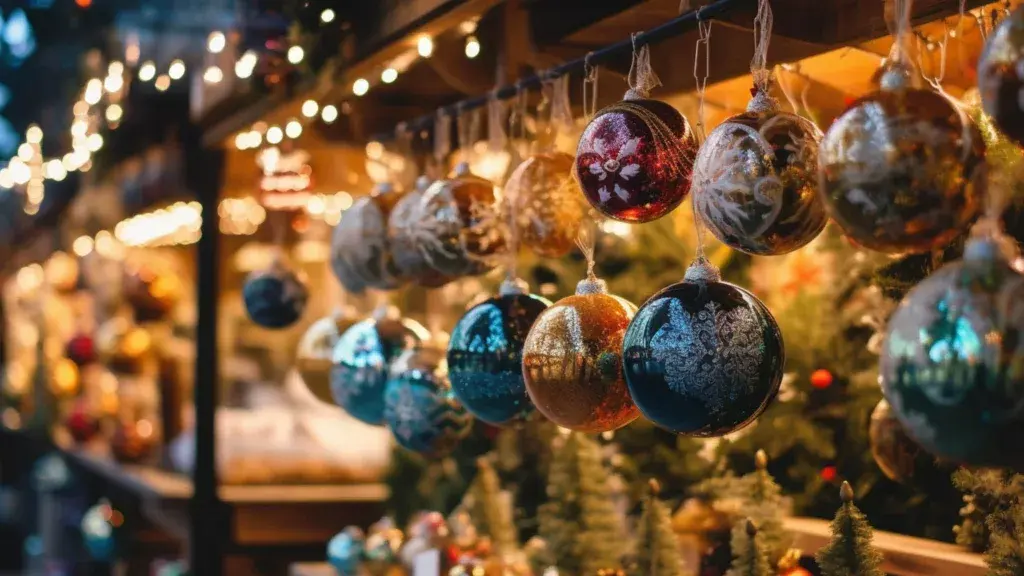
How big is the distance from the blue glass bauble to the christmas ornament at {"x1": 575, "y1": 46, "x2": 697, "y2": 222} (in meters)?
1.77

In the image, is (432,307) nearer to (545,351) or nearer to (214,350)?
(214,350)

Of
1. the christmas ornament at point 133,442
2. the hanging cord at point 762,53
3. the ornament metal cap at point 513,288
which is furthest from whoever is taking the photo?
the christmas ornament at point 133,442

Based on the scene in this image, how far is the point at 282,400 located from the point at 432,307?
1165 mm

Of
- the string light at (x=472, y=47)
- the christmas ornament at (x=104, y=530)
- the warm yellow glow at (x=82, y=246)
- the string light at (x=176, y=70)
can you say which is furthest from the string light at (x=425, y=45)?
the warm yellow glow at (x=82, y=246)

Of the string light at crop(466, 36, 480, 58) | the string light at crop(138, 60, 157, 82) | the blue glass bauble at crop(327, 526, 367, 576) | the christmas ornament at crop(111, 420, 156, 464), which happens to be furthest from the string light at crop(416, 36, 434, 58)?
the christmas ornament at crop(111, 420, 156, 464)

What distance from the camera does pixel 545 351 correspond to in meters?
1.78

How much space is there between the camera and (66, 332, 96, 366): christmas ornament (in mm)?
6777

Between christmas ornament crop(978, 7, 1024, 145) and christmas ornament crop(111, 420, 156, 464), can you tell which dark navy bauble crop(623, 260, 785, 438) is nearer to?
christmas ornament crop(978, 7, 1024, 145)

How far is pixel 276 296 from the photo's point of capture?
11.1 feet

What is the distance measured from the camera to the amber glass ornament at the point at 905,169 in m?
1.21

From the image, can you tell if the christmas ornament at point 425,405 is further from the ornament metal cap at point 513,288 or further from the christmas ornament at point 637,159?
the christmas ornament at point 637,159

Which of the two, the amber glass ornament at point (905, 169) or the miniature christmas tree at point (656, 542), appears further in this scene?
the miniature christmas tree at point (656, 542)

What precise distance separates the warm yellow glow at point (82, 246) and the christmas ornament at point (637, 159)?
6.43 meters

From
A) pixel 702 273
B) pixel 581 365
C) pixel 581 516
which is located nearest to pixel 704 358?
pixel 702 273
